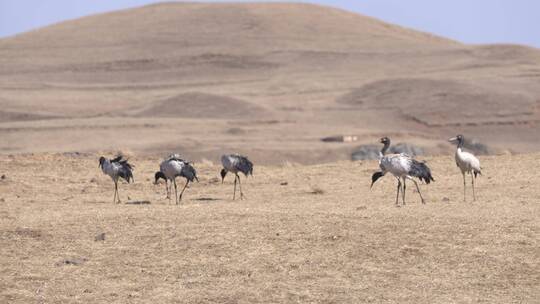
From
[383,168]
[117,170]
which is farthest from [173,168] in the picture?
[383,168]

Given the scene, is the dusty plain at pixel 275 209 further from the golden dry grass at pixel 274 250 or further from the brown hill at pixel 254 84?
the brown hill at pixel 254 84

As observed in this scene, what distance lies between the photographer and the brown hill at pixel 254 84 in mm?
69438

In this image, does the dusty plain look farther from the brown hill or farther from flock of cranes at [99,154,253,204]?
flock of cranes at [99,154,253,204]

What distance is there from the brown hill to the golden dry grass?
3592 centimetres

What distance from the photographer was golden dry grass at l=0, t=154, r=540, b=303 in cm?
1542

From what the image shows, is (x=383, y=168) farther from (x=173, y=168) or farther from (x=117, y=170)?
(x=117, y=170)

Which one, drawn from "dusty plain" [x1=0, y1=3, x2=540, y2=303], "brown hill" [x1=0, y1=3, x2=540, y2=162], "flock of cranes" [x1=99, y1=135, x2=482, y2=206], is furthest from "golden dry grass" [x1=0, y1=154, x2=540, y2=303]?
"brown hill" [x1=0, y1=3, x2=540, y2=162]

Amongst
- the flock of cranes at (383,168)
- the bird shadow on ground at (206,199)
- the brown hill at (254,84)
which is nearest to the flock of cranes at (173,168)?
the flock of cranes at (383,168)

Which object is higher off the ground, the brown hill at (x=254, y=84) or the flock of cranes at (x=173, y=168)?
the brown hill at (x=254, y=84)

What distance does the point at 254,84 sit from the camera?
332ft

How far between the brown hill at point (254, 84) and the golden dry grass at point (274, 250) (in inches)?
1414

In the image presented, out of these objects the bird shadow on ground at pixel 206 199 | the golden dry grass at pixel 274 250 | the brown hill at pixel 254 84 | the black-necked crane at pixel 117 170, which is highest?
the brown hill at pixel 254 84

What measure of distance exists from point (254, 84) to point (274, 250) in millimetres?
84167

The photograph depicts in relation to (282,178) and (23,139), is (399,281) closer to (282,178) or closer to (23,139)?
(282,178)
